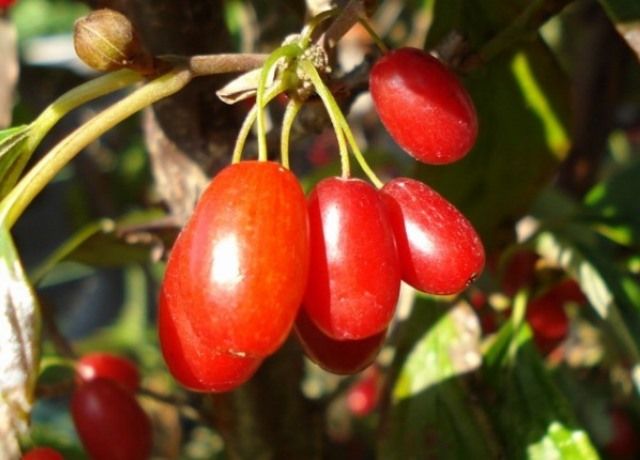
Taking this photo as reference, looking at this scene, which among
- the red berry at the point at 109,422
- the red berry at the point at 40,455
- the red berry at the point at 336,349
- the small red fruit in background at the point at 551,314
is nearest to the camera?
the red berry at the point at 336,349

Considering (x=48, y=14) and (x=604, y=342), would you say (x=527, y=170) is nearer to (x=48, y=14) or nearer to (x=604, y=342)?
(x=604, y=342)

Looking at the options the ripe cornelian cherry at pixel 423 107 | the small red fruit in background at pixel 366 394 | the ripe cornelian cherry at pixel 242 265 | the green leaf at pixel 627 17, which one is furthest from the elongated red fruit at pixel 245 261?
the small red fruit in background at pixel 366 394

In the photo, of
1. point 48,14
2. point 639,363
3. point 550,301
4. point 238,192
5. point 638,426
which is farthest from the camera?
point 48,14

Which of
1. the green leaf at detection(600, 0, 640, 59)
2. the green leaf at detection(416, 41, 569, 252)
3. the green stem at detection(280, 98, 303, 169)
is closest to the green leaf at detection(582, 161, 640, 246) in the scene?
the green leaf at detection(416, 41, 569, 252)

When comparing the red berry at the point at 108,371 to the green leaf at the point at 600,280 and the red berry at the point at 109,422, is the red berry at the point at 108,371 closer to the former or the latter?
the red berry at the point at 109,422

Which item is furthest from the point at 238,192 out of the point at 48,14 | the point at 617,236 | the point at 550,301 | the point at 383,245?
the point at 48,14

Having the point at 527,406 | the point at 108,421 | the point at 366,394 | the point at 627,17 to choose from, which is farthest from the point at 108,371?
the point at 366,394

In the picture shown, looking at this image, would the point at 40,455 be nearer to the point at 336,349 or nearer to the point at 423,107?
the point at 336,349
